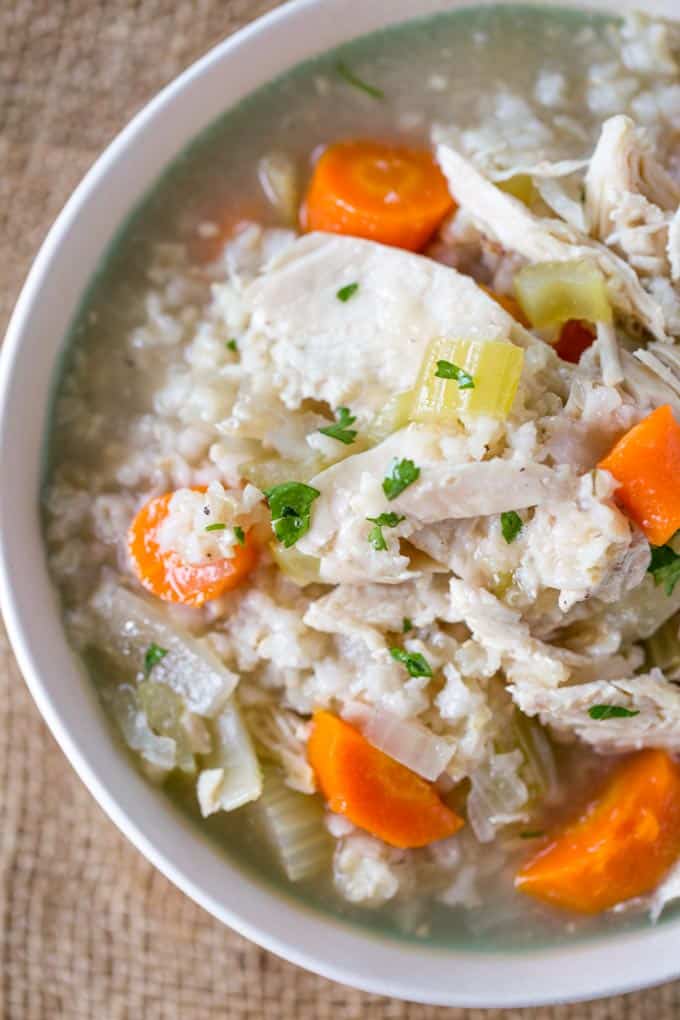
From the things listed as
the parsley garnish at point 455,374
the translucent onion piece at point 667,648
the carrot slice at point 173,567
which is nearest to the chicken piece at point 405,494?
the parsley garnish at point 455,374

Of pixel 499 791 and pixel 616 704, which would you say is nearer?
pixel 616 704

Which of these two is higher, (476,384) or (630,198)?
(630,198)

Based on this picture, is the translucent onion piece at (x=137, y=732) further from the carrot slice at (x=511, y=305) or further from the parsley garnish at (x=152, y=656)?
the carrot slice at (x=511, y=305)

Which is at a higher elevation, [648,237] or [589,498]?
[648,237]

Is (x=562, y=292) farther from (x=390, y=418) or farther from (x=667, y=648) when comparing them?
(x=667, y=648)

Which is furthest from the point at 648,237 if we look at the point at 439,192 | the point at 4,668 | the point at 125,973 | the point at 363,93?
the point at 125,973

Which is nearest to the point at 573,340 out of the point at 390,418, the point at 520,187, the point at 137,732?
the point at 520,187

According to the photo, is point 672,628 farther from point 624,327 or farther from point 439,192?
point 439,192
